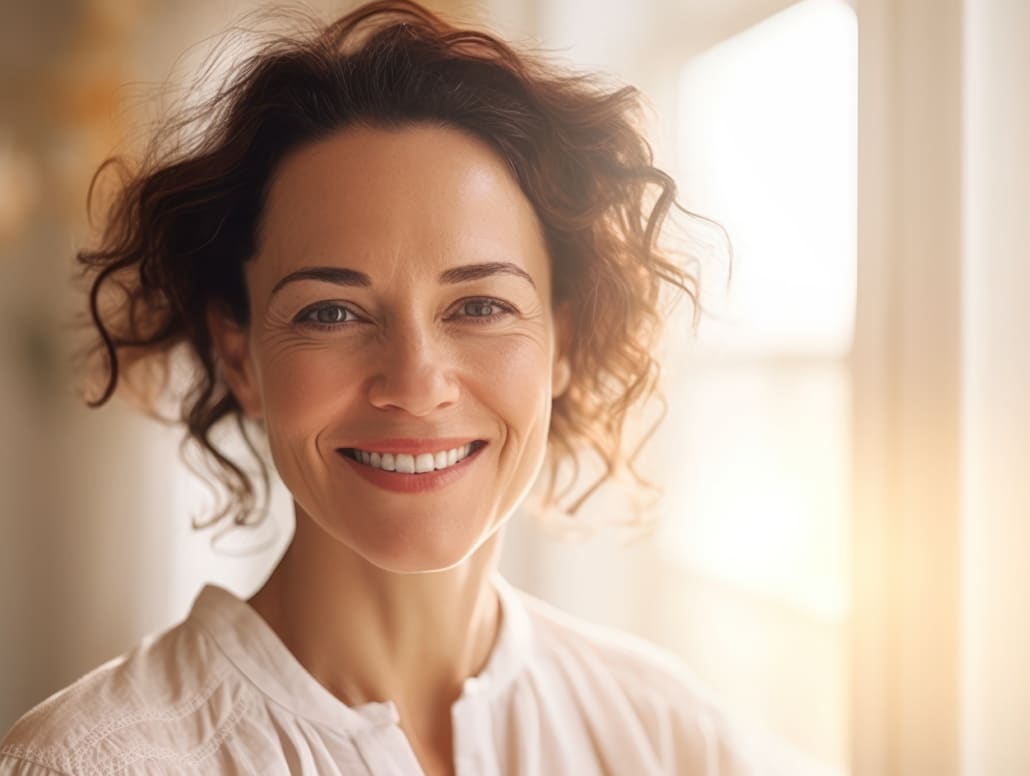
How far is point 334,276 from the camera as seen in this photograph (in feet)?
3.02

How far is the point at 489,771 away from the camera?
1014 mm

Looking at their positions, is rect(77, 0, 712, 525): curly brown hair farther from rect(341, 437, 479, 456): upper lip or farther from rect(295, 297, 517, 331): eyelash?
rect(341, 437, 479, 456): upper lip

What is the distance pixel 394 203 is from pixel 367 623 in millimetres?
398

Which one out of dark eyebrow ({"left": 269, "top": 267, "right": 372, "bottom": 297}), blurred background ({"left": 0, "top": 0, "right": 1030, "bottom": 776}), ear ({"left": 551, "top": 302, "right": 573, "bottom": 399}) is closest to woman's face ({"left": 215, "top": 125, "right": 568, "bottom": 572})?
dark eyebrow ({"left": 269, "top": 267, "right": 372, "bottom": 297})

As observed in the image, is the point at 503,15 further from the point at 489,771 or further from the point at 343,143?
the point at 489,771

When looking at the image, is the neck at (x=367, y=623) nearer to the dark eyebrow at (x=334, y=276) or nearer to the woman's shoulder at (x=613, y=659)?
the woman's shoulder at (x=613, y=659)

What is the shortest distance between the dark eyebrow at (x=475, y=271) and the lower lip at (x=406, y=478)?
0.17m

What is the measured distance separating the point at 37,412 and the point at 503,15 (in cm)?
89

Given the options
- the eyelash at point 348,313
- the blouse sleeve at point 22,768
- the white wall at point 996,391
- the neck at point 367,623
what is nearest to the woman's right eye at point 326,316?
the eyelash at point 348,313

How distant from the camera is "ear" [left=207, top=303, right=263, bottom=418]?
3.55 feet

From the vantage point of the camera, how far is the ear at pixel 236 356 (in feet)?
3.55

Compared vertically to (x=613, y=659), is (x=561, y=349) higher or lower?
higher

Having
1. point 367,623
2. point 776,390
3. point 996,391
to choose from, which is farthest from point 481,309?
point 776,390

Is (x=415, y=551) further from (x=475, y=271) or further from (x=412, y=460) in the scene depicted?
(x=475, y=271)
